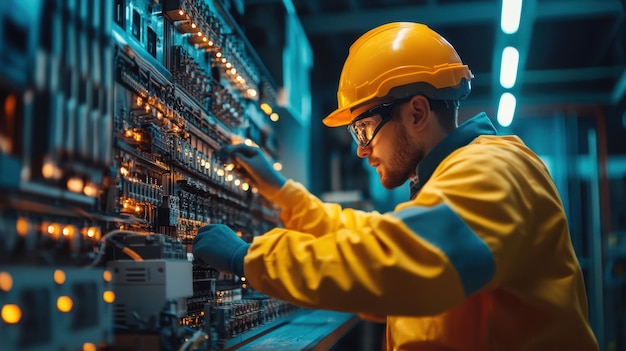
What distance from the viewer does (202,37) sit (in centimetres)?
280

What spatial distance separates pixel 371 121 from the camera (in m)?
2.33

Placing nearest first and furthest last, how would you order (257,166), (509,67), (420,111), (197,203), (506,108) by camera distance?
(257,166) < (420,111) < (197,203) < (509,67) < (506,108)

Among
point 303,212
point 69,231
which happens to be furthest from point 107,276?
point 303,212

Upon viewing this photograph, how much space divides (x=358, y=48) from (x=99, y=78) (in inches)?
46.3

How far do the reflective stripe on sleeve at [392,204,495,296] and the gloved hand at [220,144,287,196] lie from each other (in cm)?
60

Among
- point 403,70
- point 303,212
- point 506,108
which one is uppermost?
point 506,108

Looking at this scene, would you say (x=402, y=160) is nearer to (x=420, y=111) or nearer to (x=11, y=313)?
(x=420, y=111)

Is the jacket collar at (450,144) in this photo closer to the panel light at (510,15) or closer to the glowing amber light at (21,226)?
the glowing amber light at (21,226)

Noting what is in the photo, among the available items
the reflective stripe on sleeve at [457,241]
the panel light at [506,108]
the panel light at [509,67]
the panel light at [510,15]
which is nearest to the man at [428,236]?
the reflective stripe on sleeve at [457,241]

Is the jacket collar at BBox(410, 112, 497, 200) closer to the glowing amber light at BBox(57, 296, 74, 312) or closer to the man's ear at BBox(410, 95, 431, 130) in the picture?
the man's ear at BBox(410, 95, 431, 130)

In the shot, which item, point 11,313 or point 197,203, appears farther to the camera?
point 197,203

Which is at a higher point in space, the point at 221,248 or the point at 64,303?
the point at 221,248

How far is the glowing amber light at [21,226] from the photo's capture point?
1.36m

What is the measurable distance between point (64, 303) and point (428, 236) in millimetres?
872
